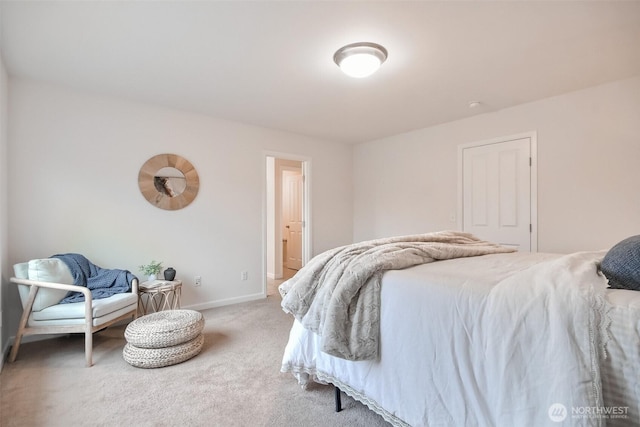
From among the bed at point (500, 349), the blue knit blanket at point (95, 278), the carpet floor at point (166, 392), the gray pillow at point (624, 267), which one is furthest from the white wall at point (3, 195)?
the gray pillow at point (624, 267)

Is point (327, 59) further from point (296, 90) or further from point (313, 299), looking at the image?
point (313, 299)

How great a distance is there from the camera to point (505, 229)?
360 cm

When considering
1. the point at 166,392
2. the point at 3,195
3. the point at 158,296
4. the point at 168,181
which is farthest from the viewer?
the point at 168,181

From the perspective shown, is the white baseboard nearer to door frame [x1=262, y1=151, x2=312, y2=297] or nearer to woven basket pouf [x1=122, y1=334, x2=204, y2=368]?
door frame [x1=262, y1=151, x2=312, y2=297]

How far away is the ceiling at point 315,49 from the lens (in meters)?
1.84

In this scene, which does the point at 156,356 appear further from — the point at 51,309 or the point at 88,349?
the point at 51,309

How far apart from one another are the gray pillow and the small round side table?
3.26 meters

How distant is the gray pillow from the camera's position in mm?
1042

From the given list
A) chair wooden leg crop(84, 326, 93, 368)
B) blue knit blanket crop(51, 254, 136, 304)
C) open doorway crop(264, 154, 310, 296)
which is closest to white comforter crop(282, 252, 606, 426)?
chair wooden leg crop(84, 326, 93, 368)

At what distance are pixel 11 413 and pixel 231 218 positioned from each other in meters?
2.60

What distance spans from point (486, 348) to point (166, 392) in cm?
189

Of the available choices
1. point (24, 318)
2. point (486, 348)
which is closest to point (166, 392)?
point (24, 318)

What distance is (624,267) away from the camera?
1080 millimetres

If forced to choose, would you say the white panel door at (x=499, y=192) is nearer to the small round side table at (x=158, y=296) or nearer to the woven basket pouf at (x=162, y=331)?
the woven basket pouf at (x=162, y=331)
